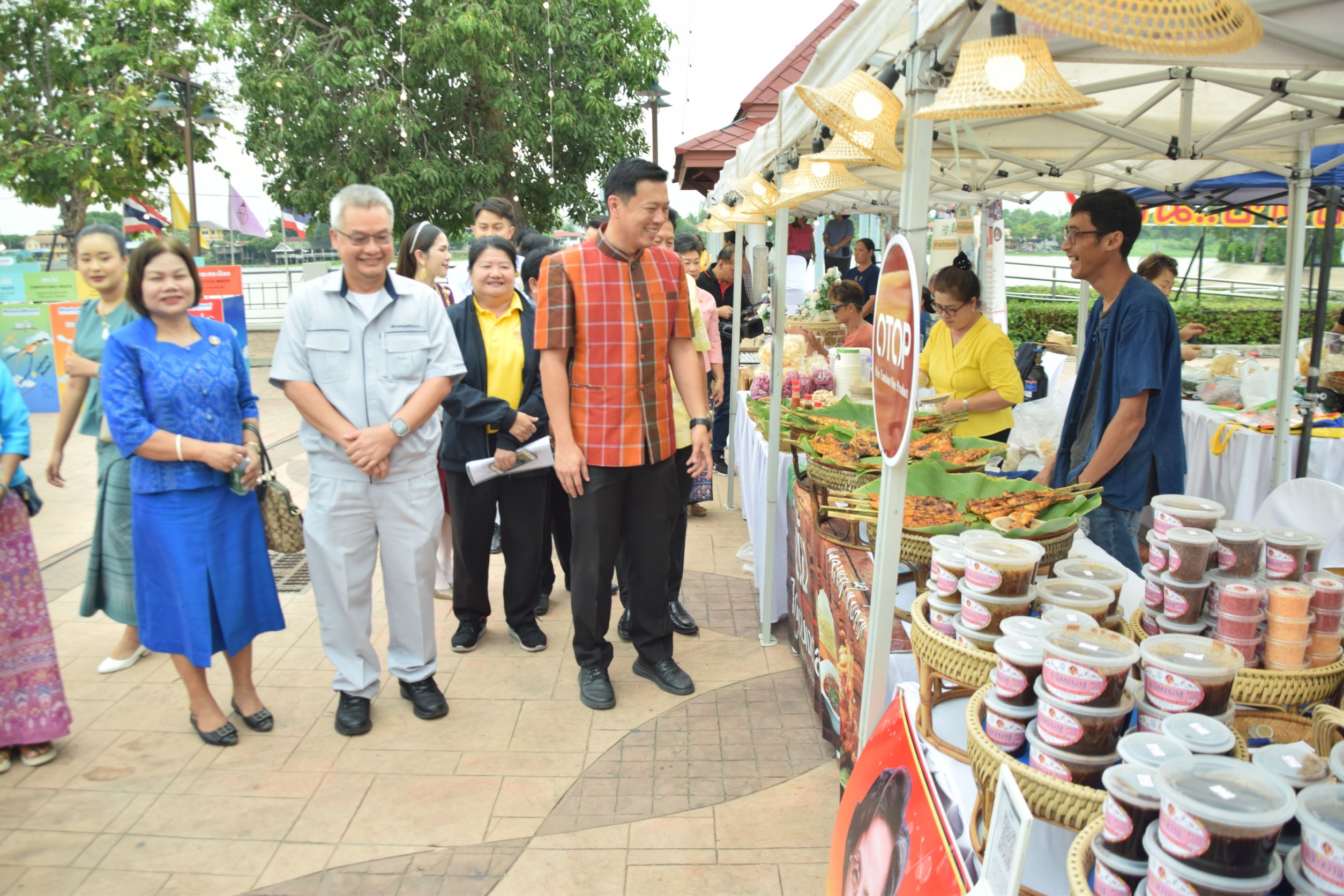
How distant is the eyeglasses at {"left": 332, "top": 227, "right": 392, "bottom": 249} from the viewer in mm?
3324

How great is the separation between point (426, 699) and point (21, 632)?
148 cm

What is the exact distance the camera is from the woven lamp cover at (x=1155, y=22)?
1.44 metres

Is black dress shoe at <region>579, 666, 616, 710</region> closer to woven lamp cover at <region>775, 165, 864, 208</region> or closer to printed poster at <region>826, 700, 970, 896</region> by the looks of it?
printed poster at <region>826, 700, 970, 896</region>

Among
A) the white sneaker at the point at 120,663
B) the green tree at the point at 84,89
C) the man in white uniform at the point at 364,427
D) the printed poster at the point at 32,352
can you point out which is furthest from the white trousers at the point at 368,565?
the green tree at the point at 84,89

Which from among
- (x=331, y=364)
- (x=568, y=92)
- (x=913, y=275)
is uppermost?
(x=568, y=92)

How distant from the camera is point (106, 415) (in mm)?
3229

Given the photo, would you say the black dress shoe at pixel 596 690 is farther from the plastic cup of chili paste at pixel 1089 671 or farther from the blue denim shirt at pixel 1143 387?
the plastic cup of chili paste at pixel 1089 671

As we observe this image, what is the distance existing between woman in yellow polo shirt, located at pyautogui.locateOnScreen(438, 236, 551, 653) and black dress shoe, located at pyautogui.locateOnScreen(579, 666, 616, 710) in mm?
610

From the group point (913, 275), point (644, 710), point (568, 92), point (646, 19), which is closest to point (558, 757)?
point (644, 710)

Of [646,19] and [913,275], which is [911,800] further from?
[646,19]

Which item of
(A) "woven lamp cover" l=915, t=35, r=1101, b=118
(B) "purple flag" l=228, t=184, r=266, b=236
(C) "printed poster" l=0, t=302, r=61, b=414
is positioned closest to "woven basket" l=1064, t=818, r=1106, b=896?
(A) "woven lamp cover" l=915, t=35, r=1101, b=118

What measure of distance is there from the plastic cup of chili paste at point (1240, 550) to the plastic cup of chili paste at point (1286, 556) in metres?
0.02

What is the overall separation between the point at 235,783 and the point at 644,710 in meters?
Answer: 1.57

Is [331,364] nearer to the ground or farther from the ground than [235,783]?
farther from the ground
